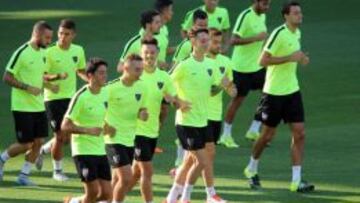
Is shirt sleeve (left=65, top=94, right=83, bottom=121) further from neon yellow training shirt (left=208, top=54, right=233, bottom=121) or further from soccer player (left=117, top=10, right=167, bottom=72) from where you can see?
soccer player (left=117, top=10, right=167, bottom=72)

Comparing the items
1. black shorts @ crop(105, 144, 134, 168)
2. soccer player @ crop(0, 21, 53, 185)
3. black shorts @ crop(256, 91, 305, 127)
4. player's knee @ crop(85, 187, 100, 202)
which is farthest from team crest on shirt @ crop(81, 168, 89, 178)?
black shorts @ crop(256, 91, 305, 127)

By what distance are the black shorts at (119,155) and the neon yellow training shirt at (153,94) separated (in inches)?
23.9

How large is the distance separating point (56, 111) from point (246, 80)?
4167mm

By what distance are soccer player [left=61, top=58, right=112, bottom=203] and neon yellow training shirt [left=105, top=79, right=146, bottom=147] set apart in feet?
0.52

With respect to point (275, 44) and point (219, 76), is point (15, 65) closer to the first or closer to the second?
point (219, 76)

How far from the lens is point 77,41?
31.1 m

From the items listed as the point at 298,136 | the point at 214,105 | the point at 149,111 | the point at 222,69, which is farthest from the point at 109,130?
the point at 298,136

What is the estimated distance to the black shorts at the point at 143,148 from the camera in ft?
50.0

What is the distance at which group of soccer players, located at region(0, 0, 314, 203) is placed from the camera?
14.6 metres

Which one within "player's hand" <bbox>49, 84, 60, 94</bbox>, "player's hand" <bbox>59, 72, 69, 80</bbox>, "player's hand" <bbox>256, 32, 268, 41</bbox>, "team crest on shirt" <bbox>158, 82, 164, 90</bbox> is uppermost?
"player's hand" <bbox>256, 32, 268, 41</bbox>

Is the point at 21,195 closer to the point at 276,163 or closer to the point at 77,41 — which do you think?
the point at 276,163

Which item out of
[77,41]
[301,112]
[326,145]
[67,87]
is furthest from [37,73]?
[77,41]

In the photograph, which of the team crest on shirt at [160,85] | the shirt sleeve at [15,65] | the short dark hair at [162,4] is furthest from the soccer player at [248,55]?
the team crest on shirt at [160,85]

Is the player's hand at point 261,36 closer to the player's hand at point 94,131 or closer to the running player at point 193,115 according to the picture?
the running player at point 193,115
